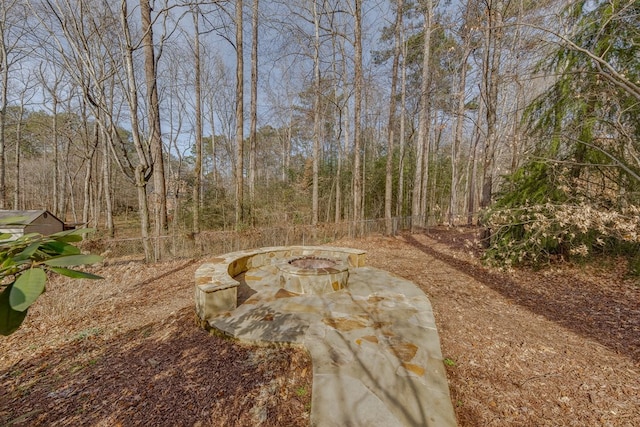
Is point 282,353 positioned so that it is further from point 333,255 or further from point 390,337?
point 333,255

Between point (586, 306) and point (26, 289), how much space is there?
20.2 ft

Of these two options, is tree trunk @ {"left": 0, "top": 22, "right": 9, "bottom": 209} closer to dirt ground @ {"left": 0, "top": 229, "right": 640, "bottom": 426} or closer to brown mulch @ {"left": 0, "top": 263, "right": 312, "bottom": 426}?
dirt ground @ {"left": 0, "top": 229, "right": 640, "bottom": 426}

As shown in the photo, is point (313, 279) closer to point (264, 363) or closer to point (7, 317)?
point (264, 363)

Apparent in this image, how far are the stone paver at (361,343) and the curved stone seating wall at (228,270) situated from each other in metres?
0.17

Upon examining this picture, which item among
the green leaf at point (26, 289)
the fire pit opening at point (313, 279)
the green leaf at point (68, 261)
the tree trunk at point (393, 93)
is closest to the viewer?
the green leaf at point (26, 289)

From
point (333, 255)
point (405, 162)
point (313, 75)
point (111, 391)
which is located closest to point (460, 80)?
point (405, 162)

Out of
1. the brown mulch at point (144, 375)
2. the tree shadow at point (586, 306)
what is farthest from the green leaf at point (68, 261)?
the tree shadow at point (586, 306)

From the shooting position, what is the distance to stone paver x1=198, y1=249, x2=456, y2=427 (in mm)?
2066

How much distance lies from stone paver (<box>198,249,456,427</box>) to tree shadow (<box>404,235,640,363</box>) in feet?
6.03

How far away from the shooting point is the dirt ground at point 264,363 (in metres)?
2.07

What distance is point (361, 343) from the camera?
115 inches

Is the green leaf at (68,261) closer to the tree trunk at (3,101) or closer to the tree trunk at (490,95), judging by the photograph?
the tree trunk at (490,95)

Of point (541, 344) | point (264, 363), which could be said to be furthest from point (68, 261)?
point (541, 344)

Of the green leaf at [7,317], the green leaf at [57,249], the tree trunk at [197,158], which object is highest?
the tree trunk at [197,158]
